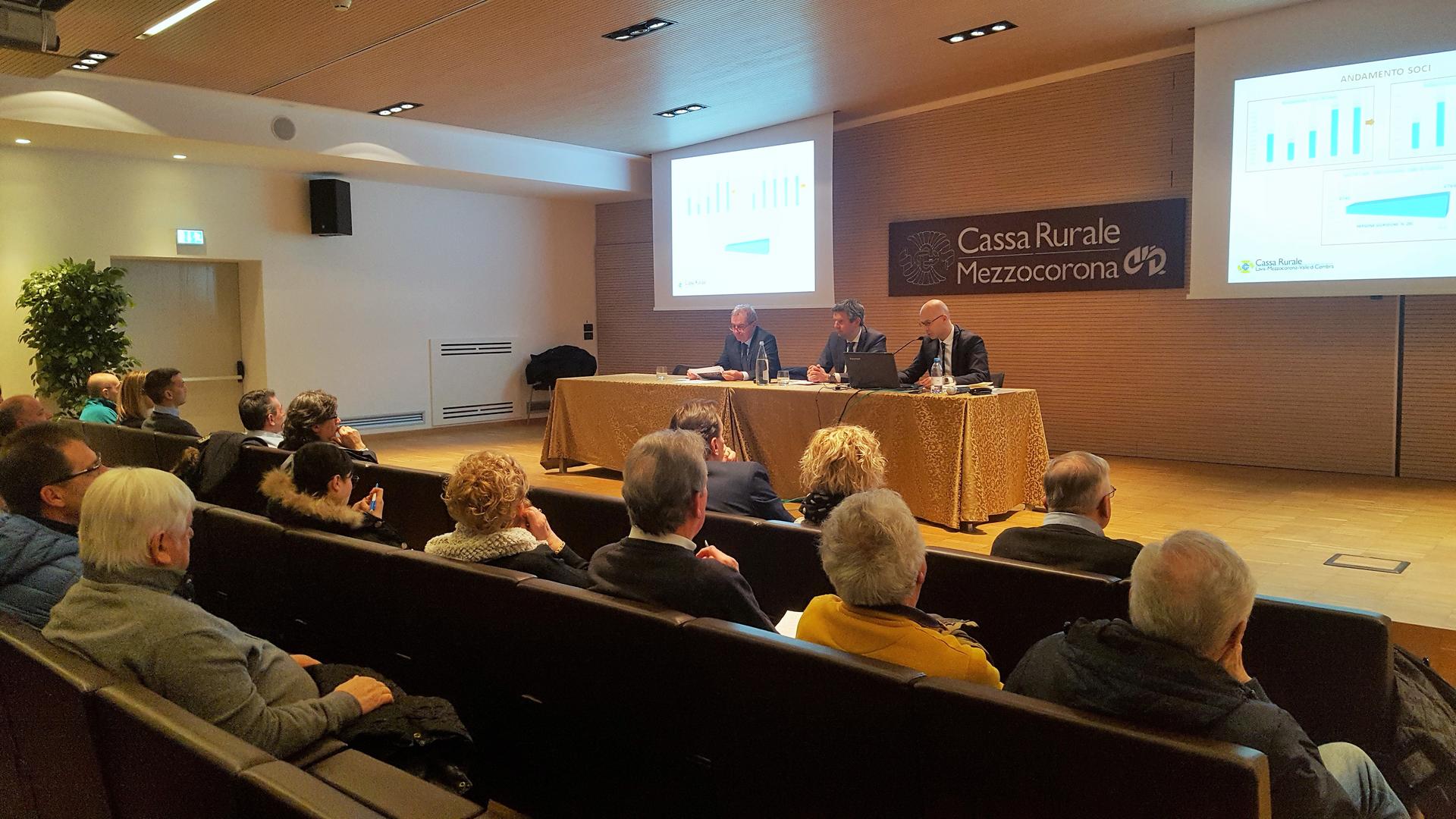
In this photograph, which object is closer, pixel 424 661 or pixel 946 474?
pixel 424 661

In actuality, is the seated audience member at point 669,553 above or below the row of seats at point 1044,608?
above

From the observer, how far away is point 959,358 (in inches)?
229

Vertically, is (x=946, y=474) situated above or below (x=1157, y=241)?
below

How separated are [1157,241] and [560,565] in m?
6.20

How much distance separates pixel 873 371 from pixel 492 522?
3403mm

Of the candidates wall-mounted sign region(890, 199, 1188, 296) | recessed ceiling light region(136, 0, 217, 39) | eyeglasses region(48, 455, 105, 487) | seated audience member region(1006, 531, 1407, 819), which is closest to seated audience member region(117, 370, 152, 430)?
recessed ceiling light region(136, 0, 217, 39)

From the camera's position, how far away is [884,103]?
325 inches

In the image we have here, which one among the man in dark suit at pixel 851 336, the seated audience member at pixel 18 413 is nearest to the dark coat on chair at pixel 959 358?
the man in dark suit at pixel 851 336

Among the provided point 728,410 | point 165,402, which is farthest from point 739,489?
point 165,402

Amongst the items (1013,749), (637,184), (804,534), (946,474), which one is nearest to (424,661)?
(804,534)

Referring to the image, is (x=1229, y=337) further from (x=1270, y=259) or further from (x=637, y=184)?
(x=637, y=184)

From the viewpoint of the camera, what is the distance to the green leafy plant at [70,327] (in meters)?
7.07

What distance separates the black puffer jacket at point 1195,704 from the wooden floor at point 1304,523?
7.32 ft

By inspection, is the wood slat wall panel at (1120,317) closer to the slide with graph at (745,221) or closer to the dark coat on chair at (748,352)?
the slide with graph at (745,221)
